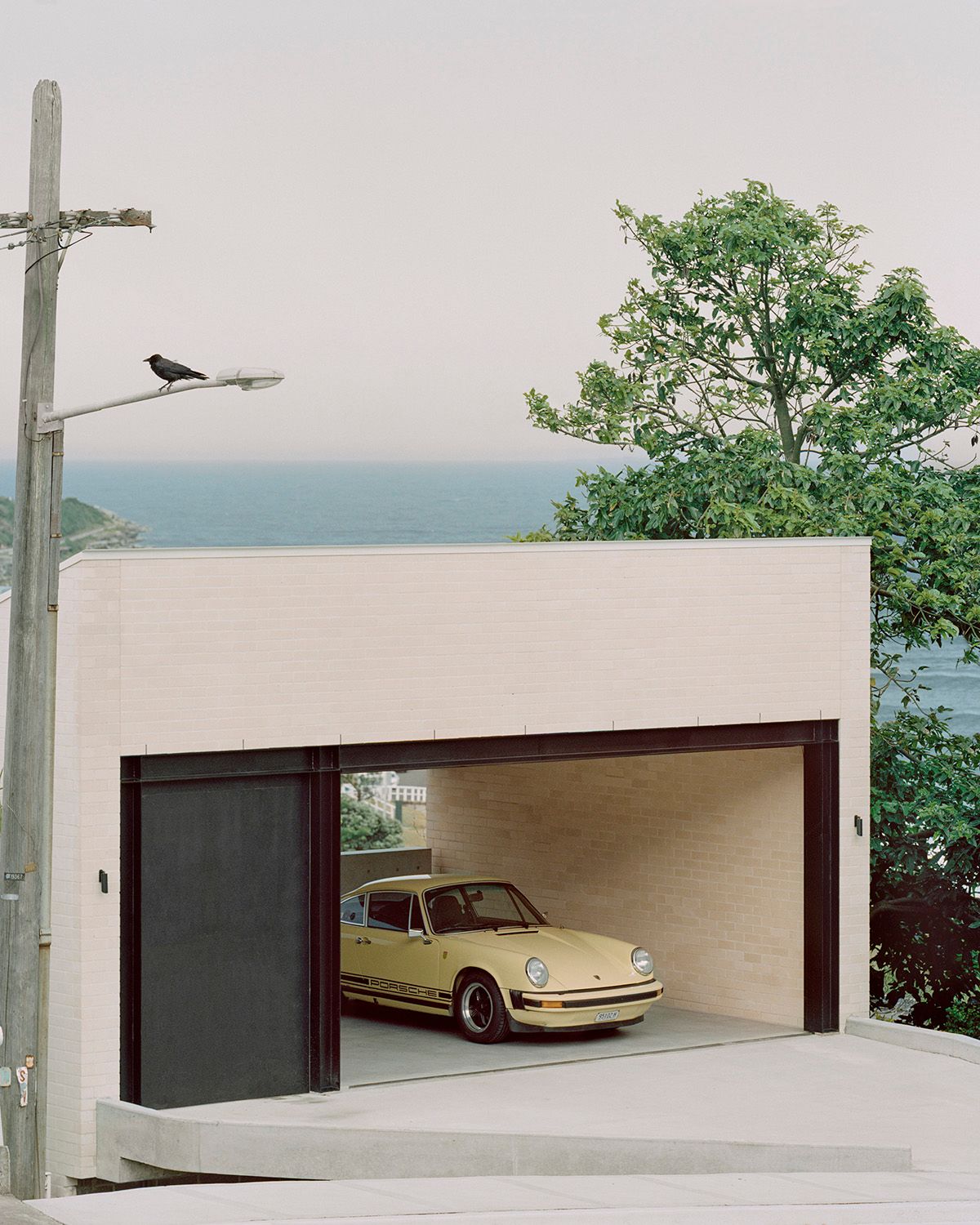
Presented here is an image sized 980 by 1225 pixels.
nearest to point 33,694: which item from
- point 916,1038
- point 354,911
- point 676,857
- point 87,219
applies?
point 87,219

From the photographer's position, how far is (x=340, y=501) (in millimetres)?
125938

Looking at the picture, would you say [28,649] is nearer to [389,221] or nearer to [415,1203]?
[415,1203]

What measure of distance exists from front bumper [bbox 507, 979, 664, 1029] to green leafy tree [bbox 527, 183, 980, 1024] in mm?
4588

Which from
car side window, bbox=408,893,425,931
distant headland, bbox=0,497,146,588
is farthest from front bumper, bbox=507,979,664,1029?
distant headland, bbox=0,497,146,588

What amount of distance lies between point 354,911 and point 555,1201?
6.09 meters

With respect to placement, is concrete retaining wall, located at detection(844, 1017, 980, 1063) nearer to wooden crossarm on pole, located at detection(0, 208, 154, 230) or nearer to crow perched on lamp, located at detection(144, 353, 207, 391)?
crow perched on lamp, located at detection(144, 353, 207, 391)

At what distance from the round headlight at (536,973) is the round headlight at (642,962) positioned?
3.48 feet

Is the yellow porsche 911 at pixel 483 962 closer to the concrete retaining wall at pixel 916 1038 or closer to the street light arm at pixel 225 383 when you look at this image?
the concrete retaining wall at pixel 916 1038

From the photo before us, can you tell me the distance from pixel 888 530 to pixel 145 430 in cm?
10744

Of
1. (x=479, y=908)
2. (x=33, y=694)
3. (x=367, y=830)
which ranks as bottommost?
(x=367, y=830)

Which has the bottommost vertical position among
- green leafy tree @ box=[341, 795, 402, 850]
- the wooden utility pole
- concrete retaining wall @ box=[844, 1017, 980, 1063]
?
green leafy tree @ box=[341, 795, 402, 850]

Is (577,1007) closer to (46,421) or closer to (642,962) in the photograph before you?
(642,962)

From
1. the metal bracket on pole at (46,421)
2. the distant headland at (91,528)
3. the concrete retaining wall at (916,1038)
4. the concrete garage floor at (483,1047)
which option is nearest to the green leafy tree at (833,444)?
the concrete retaining wall at (916,1038)

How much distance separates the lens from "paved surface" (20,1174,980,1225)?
11219 millimetres
